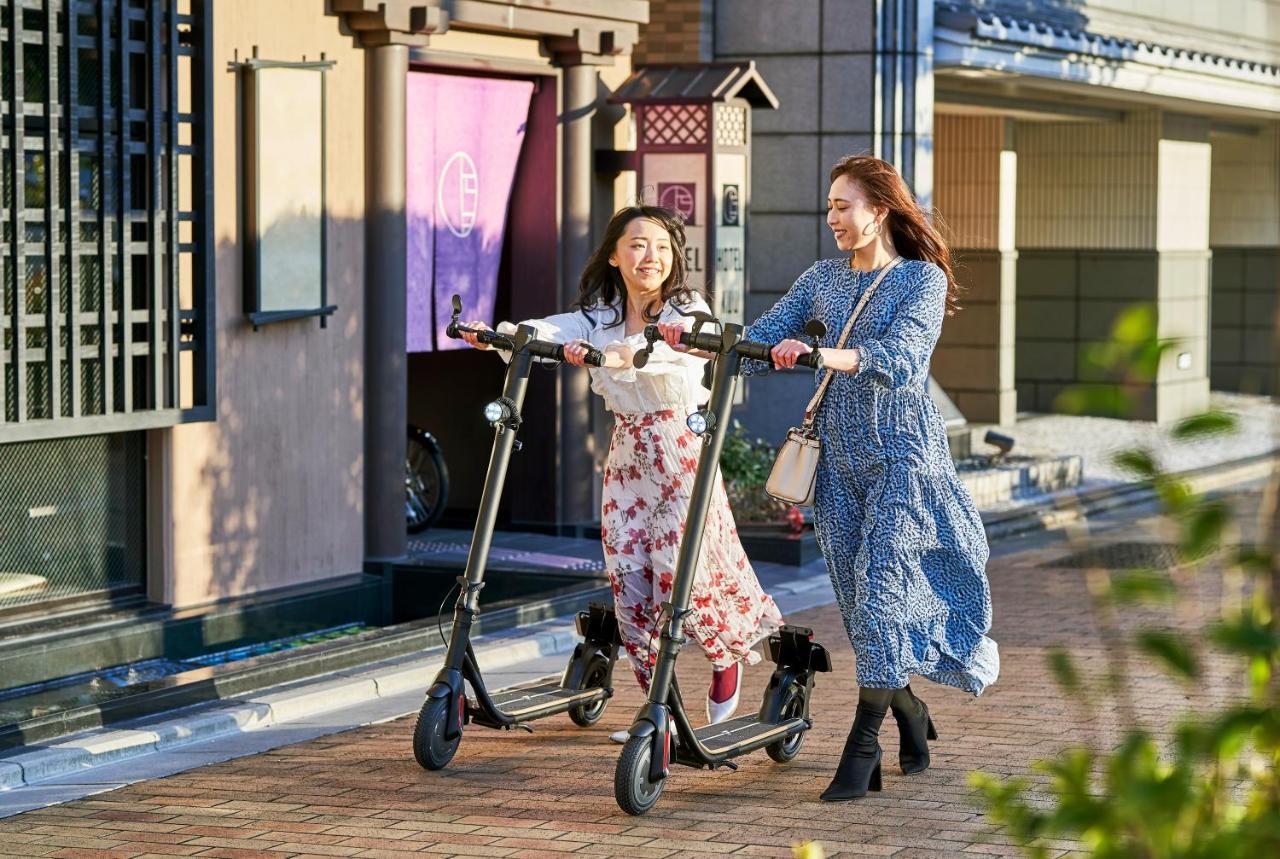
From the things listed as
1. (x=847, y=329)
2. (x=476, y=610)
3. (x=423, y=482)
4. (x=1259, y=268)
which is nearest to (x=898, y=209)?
(x=847, y=329)

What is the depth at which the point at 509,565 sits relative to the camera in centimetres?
1123

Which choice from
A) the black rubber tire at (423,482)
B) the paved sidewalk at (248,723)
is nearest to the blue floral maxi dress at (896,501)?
the paved sidewalk at (248,723)

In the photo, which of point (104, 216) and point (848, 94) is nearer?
point (104, 216)

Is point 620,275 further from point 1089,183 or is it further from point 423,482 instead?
point 1089,183

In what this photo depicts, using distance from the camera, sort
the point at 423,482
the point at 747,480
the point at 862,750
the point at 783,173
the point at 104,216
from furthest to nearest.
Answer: the point at 783,173 < the point at 747,480 < the point at 423,482 < the point at 104,216 < the point at 862,750

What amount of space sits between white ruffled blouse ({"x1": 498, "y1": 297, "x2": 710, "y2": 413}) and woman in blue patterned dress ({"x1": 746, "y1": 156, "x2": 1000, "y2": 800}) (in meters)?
0.41

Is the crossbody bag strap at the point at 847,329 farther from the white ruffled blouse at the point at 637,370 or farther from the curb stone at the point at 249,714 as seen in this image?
the curb stone at the point at 249,714

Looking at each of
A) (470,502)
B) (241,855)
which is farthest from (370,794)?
(470,502)

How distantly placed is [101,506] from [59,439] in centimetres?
43

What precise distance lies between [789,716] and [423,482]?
5.83 meters

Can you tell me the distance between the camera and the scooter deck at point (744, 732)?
21.1 feet

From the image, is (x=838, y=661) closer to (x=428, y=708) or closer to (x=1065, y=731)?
(x=1065, y=731)

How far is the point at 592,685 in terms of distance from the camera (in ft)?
24.4

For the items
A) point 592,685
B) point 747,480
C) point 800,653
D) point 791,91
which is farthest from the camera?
point 791,91
